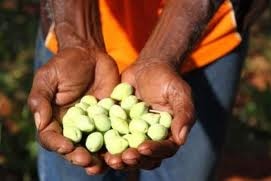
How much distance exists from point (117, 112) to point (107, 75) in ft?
0.32

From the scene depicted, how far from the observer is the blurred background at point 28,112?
9.75 ft

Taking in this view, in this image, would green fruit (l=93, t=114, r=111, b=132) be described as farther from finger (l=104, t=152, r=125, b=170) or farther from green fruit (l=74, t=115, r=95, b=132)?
finger (l=104, t=152, r=125, b=170)

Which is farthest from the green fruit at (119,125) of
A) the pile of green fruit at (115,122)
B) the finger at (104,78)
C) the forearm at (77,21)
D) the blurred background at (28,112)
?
the blurred background at (28,112)

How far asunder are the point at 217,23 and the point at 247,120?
4.95 feet

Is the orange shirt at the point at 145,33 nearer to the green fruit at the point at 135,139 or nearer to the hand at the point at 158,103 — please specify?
the hand at the point at 158,103

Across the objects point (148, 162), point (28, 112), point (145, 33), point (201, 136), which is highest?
point (145, 33)

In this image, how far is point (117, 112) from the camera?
5.79ft

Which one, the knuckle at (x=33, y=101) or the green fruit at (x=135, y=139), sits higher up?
the knuckle at (x=33, y=101)

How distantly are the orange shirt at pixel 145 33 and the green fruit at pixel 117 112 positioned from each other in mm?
207

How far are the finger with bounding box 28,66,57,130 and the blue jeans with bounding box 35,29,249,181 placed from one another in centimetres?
31

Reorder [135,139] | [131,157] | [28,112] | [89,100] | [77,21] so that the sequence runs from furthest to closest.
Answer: [28,112] → [77,21] → [89,100] → [135,139] → [131,157]

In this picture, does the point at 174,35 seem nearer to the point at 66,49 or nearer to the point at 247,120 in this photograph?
the point at 66,49

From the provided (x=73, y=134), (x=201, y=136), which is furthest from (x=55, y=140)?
(x=201, y=136)

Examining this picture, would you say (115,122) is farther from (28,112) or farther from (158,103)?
(28,112)
